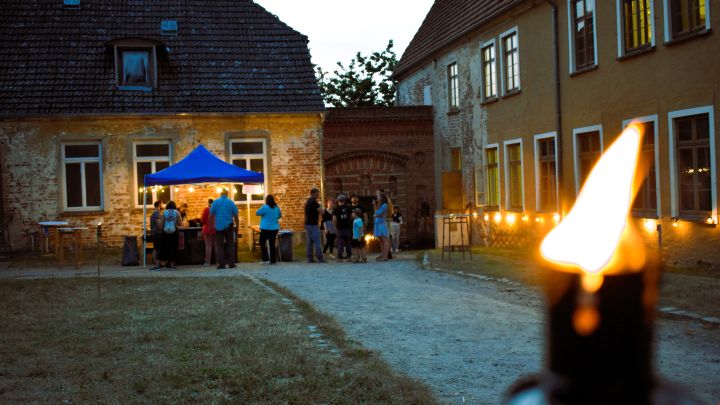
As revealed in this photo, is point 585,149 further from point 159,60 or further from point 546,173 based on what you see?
point 159,60

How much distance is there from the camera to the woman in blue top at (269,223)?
19.5 meters

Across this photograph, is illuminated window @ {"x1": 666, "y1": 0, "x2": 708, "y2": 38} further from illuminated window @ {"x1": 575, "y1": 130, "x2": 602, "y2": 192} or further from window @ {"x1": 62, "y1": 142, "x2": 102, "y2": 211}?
window @ {"x1": 62, "y1": 142, "x2": 102, "y2": 211}

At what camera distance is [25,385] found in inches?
263

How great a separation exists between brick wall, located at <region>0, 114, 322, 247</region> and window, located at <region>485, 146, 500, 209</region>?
5.59 meters

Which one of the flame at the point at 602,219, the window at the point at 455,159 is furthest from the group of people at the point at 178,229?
the flame at the point at 602,219

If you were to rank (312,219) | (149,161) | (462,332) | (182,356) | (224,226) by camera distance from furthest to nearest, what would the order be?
(149,161) → (312,219) → (224,226) → (462,332) → (182,356)

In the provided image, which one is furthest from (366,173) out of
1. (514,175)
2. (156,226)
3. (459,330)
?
(459,330)

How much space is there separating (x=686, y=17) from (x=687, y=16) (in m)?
0.04

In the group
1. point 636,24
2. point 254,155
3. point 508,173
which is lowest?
point 508,173

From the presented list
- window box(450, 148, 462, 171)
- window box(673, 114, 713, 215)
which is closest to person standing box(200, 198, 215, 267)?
window box(673, 114, 713, 215)

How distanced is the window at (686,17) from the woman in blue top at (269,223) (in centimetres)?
979

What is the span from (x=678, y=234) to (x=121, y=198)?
16067 millimetres

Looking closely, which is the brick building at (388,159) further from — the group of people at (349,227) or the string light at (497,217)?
the group of people at (349,227)

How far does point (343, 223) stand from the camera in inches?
806
